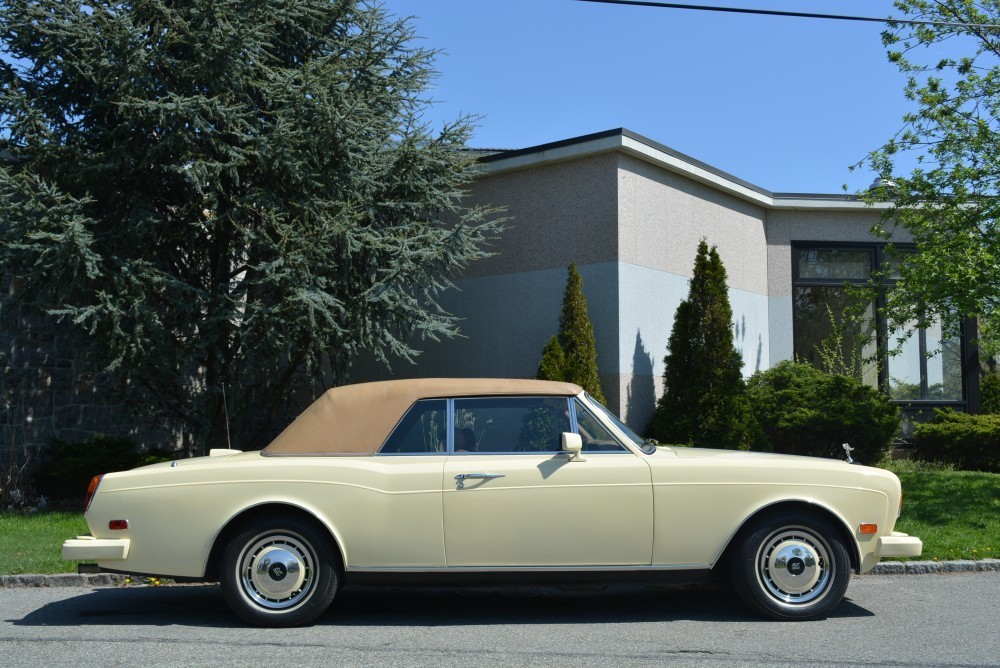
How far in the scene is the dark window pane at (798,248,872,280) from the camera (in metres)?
16.8

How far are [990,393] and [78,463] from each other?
602 inches

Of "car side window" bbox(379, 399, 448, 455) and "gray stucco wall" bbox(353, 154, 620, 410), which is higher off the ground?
"gray stucco wall" bbox(353, 154, 620, 410)

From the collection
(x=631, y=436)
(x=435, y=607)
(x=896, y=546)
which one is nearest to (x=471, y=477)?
(x=631, y=436)

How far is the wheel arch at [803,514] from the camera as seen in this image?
6074mm

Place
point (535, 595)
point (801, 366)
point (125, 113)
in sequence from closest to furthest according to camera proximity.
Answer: point (535, 595)
point (125, 113)
point (801, 366)

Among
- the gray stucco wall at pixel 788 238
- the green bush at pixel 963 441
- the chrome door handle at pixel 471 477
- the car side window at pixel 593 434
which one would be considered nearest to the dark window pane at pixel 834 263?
the gray stucco wall at pixel 788 238

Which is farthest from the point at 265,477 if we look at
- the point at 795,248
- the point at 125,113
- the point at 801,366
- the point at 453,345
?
the point at 795,248

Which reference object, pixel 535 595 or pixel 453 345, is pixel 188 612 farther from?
pixel 453 345

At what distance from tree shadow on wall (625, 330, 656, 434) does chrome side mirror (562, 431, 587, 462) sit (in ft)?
22.9

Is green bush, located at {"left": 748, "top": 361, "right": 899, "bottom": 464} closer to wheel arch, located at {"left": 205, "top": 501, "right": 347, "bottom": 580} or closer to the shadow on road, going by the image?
the shadow on road

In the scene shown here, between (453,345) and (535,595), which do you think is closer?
(535,595)

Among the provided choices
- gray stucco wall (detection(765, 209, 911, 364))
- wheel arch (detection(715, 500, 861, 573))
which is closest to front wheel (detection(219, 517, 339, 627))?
wheel arch (detection(715, 500, 861, 573))

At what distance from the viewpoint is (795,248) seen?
16812 millimetres

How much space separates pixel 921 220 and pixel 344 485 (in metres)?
9.29
